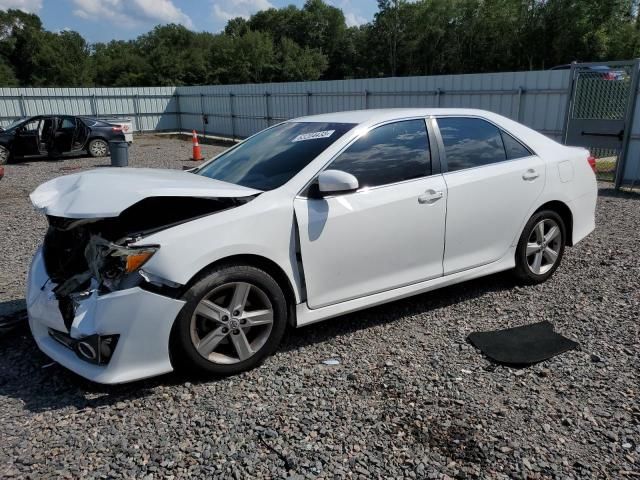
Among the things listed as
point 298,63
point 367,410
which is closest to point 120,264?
point 367,410

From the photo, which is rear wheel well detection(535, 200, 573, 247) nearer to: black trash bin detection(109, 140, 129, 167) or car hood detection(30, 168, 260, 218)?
car hood detection(30, 168, 260, 218)

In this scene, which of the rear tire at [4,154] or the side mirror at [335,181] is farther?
the rear tire at [4,154]

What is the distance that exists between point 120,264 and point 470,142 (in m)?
2.94

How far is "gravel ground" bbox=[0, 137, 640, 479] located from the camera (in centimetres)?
253

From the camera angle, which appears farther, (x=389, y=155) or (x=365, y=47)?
(x=365, y=47)

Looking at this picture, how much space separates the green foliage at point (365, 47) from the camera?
4432 cm

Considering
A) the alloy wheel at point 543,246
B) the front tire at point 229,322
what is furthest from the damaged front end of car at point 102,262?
the alloy wheel at point 543,246

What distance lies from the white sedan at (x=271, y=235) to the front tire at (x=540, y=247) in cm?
4

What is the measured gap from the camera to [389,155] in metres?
3.88

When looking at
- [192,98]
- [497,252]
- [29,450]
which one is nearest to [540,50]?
[192,98]

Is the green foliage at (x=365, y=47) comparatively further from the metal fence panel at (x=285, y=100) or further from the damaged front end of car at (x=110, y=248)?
the damaged front end of car at (x=110, y=248)

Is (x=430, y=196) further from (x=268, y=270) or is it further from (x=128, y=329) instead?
(x=128, y=329)

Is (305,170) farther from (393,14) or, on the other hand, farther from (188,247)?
(393,14)

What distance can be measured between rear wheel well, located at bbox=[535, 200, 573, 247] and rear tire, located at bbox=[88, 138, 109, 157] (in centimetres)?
1542
